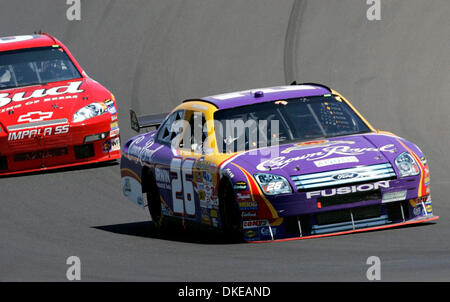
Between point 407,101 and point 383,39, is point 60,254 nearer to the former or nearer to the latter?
point 407,101

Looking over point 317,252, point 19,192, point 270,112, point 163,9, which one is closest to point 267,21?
point 163,9

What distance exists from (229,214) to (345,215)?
93 cm

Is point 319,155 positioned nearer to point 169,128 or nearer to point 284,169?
point 284,169

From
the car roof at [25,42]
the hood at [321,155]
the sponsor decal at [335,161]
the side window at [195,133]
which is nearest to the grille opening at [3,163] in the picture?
the car roof at [25,42]

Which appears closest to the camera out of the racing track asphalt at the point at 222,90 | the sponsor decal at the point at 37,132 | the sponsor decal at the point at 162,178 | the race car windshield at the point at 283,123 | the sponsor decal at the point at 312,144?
the racing track asphalt at the point at 222,90

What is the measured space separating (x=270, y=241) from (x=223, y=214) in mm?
529

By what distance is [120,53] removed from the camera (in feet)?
70.9

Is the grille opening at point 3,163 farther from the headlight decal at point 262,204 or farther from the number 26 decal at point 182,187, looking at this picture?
the headlight decal at point 262,204

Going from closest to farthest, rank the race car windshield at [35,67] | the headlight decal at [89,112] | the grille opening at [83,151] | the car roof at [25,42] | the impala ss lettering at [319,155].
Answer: the impala ss lettering at [319,155] < the headlight decal at [89,112] < the grille opening at [83,151] < the race car windshield at [35,67] < the car roof at [25,42]

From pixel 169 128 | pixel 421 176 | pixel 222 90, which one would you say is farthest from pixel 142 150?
pixel 222 90

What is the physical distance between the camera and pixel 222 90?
19.1m

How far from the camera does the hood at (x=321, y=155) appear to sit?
8.88 meters

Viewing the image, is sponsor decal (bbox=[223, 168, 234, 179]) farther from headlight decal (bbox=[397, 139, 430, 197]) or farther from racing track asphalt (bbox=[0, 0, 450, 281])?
headlight decal (bbox=[397, 139, 430, 197])

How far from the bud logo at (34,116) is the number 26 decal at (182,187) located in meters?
4.50
